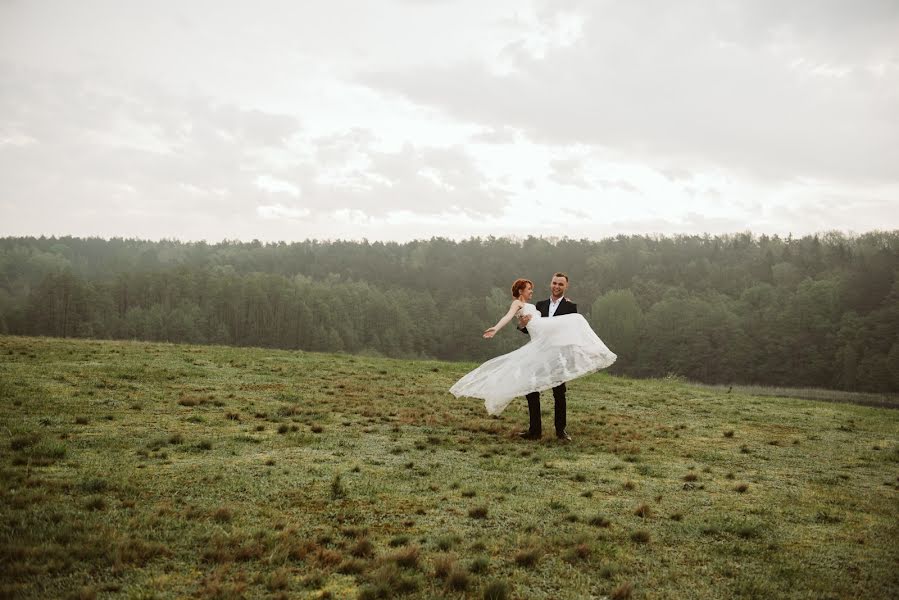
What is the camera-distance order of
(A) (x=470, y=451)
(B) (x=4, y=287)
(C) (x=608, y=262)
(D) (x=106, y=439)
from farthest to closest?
(C) (x=608, y=262) → (B) (x=4, y=287) → (A) (x=470, y=451) → (D) (x=106, y=439)

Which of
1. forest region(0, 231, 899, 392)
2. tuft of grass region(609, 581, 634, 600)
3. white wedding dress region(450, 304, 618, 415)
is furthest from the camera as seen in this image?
forest region(0, 231, 899, 392)

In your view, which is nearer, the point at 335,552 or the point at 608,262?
the point at 335,552

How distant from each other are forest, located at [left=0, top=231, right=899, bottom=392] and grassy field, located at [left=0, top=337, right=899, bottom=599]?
6946 centimetres

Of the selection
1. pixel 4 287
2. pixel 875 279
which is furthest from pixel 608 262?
pixel 4 287

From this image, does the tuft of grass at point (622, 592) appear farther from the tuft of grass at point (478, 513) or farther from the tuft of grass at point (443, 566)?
the tuft of grass at point (478, 513)

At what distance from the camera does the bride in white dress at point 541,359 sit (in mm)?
12258

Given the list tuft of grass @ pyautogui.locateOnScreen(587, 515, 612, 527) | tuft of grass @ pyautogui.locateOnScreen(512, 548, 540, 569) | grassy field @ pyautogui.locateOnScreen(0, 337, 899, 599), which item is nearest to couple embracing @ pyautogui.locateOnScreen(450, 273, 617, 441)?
grassy field @ pyautogui.locateOnScreen(0, 337, 899, 599)

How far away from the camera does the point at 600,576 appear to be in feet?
18.6

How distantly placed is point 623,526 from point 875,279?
293 feet

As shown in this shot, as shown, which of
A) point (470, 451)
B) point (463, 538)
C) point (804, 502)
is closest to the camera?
point (463, 538)

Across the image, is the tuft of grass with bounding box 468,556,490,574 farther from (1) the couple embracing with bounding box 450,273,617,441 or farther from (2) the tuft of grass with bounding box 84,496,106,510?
(1) the couple embracing with bounding box 450,273,617,441

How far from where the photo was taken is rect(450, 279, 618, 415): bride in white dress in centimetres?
1226

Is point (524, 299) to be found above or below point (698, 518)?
above

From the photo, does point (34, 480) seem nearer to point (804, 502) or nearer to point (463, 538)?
point (463, 538)
